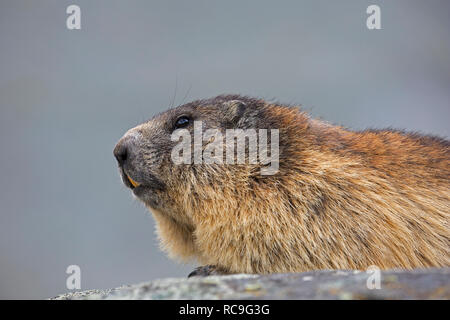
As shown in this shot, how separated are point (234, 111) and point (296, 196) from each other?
1198 mm

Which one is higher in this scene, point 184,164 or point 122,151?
point 122,151

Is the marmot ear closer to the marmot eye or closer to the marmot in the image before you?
the marmot

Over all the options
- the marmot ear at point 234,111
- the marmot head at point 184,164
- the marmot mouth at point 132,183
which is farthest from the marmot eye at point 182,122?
the marmot mouth at point 132,183

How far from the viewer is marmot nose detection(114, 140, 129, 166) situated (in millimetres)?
5055

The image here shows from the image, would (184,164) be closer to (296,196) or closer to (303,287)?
(296,196)

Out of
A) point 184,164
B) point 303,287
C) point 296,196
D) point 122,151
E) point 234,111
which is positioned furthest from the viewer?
point 234,111

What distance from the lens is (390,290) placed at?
9.18 feet

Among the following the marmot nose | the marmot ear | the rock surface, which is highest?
the marmot ear

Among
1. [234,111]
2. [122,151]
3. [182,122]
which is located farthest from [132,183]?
[234,111]

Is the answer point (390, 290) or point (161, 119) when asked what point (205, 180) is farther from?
point (390, 290)

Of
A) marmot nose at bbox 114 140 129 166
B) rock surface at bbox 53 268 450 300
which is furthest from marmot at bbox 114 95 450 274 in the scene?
rock surface at bbox 53 268 450 300

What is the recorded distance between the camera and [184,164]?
4926 millimetres

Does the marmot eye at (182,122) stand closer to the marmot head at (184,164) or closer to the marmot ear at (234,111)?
the marmot head at (184,164)
